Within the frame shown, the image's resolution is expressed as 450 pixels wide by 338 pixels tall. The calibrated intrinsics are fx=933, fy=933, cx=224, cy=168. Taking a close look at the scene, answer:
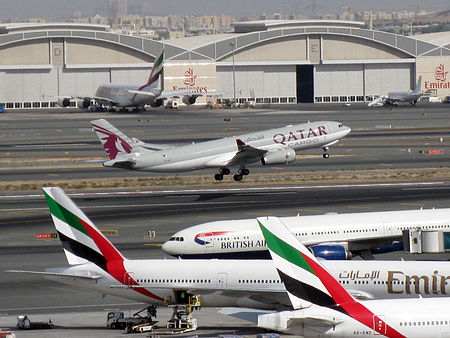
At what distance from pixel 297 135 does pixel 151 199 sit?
1653 centimetres

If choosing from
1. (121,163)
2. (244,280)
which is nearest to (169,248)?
(244,280)

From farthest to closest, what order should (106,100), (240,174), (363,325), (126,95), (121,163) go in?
(106,100) < (126,95) < (240,174) < (121,163) < (363,325)

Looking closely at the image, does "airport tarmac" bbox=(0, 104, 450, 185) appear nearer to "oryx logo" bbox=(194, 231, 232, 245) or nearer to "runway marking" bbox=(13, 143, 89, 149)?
"runway marking" bbox=(13, 143, 89, 149)

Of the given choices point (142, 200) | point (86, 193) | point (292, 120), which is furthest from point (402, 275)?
point (292, 120)

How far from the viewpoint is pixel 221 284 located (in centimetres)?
4016

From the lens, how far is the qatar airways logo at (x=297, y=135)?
3487 inches

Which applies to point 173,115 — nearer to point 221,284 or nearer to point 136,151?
point 136,151

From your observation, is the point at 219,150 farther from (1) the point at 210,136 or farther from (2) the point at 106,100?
(2) the point at 106,100

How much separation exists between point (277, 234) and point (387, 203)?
44456 millimetres

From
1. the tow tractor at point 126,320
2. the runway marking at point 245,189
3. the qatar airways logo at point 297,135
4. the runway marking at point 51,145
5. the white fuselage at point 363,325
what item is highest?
the qatar airways logo at point 297,135

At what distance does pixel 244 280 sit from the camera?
40.3m

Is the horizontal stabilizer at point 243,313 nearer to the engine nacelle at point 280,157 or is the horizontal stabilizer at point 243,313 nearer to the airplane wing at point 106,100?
the engine nacelle at point 280,157

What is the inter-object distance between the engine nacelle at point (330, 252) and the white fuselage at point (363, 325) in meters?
17.4

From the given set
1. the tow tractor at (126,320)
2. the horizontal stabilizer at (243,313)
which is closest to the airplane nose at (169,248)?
the tow tractor at (126,320)
